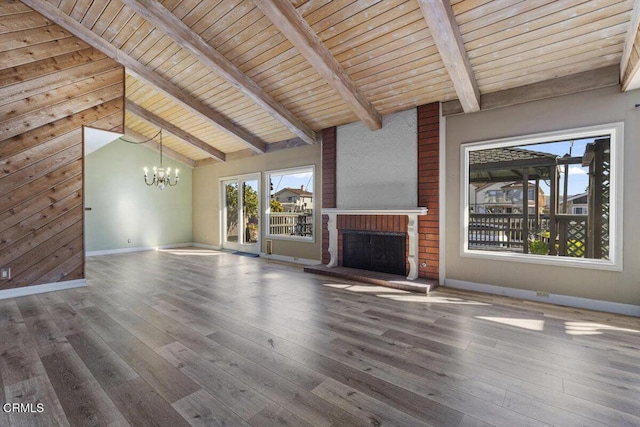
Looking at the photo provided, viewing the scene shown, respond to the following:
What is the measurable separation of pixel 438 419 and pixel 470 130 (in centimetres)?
378

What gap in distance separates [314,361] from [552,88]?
412 cm

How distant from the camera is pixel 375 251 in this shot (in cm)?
510

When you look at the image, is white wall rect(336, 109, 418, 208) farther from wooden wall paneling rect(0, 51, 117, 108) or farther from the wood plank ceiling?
wooden wall paneling rect(0, 51, 117, 108)

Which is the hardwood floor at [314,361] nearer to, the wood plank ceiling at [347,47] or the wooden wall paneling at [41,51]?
the wood plank ceiling at [347,47]

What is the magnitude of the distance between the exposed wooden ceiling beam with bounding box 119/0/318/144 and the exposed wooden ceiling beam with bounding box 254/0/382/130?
1.34 meters

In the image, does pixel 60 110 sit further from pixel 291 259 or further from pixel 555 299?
pixel 555 299

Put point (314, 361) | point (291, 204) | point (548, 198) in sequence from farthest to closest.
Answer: point (291, 204), point (548, 198), point (314, 361)

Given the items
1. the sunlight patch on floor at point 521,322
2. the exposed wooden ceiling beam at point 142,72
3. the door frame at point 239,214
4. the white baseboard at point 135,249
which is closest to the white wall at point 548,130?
the sunlight patch on floor at point 521,322

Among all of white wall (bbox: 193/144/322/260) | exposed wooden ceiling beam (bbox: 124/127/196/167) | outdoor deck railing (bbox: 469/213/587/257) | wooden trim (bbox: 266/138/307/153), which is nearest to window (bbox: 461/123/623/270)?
outdoor deck railing (bbox: 469/213/587/257)

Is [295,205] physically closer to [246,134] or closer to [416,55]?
[246,134]

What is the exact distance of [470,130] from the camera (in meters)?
4.21

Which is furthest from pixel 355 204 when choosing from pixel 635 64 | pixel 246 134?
pixel 635 64

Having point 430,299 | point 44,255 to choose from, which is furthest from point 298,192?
point 44,255

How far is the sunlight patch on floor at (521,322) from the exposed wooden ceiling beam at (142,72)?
18.4 ft
